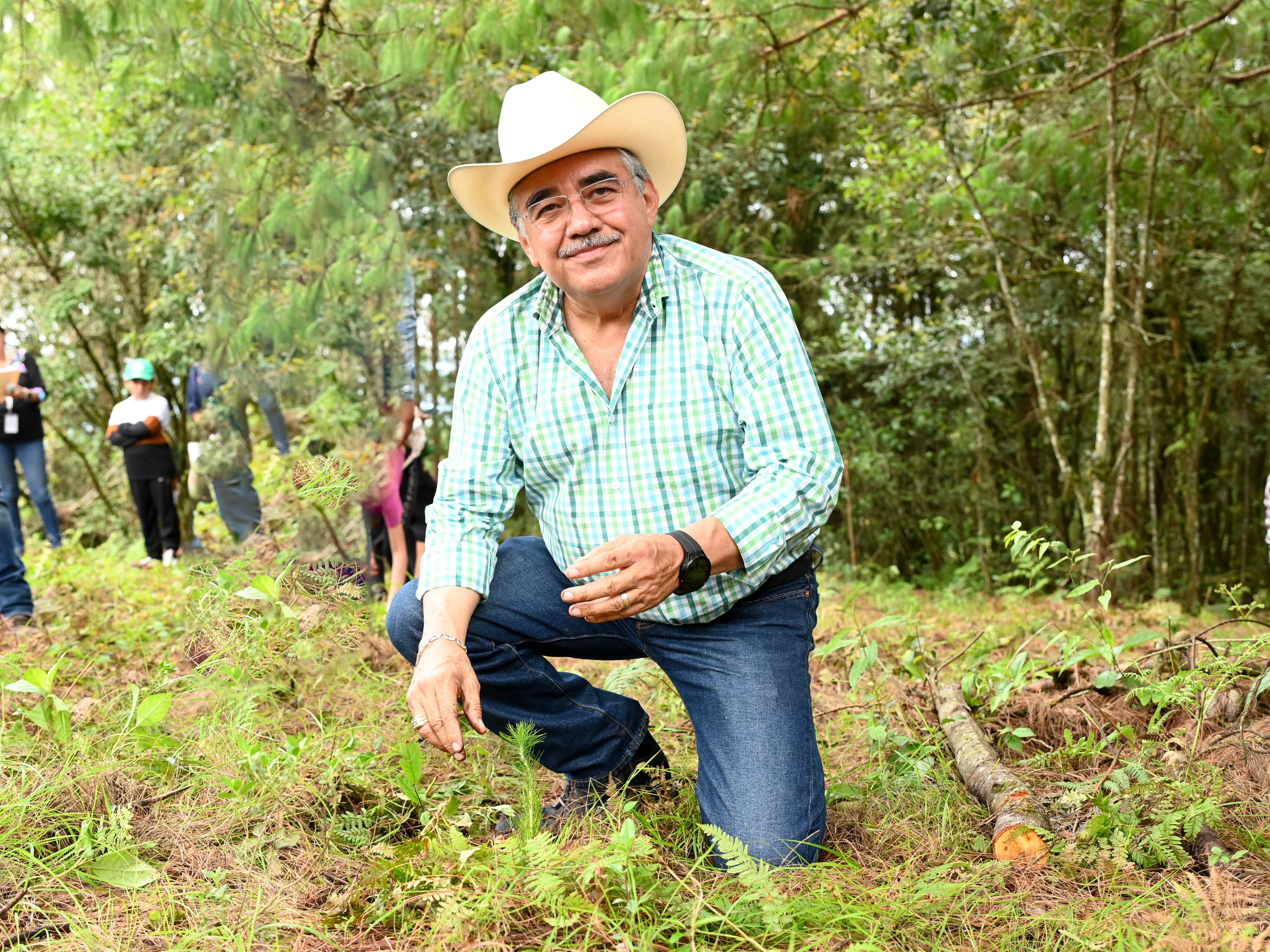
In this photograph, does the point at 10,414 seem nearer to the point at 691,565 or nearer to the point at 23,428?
the point at 23,428

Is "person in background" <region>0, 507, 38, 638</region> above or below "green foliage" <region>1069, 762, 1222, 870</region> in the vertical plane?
above

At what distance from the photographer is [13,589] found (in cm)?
415

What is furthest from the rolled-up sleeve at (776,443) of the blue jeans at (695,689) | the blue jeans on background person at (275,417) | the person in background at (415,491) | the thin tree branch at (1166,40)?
the blue jeans on background person at (275,417)

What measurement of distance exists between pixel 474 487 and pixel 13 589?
109 inches

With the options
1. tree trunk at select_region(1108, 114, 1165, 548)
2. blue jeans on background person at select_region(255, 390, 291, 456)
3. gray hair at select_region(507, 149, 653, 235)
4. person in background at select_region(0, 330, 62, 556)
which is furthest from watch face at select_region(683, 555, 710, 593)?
person in background at select_region(0, 330, 62, 556)

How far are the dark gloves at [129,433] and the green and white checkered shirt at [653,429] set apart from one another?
5.81 m

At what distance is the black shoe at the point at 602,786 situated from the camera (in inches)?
91.6

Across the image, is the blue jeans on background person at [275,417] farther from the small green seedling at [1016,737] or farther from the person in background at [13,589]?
the small green seedling at [1016,737]

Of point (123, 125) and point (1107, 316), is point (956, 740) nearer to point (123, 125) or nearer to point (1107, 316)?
point (1107, 316)

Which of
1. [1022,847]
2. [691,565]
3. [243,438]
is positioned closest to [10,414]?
[243,438]

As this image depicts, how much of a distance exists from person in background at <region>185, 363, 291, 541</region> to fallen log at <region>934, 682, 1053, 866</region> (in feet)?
16.6

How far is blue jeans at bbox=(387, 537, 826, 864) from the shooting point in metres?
2.12

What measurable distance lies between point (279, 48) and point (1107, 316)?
4.55 metres

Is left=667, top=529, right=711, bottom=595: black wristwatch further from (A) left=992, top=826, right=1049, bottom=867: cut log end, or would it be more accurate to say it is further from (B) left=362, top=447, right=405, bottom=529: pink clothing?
(B) left=362, top=447, right=405, bottom=529: pink clothing
